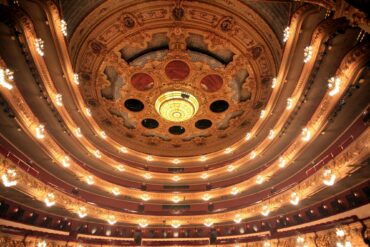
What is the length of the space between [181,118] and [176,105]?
1.45 meters

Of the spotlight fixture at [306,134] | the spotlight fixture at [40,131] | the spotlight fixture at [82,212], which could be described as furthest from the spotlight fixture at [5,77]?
the spotlight fixture at [306,134]

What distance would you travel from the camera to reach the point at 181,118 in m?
17.9

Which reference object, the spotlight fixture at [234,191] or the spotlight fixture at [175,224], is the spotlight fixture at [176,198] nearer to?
the spotlight fixture at [175,224]

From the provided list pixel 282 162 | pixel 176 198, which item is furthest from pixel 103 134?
pixel 282 162

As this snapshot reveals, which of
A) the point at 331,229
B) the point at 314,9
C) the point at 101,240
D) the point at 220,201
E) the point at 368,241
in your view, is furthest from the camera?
the point at 220,201

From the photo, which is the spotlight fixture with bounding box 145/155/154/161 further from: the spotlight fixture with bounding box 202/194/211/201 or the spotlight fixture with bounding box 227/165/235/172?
the spotlight fixture with bounding box 227/165/235/172

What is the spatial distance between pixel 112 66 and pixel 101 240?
13073mm

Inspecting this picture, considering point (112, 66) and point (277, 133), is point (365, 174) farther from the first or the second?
point (112, 66)

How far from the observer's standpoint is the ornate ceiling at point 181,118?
8.74 m

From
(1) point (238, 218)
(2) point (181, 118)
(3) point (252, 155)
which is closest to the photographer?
(1) point (238, 218)

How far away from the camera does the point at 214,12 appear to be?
11750 mm

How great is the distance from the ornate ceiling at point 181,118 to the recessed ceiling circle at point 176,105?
11 cm

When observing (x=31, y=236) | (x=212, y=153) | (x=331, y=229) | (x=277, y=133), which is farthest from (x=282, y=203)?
(x=31, y=236)

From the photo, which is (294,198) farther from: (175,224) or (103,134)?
(103,134)
